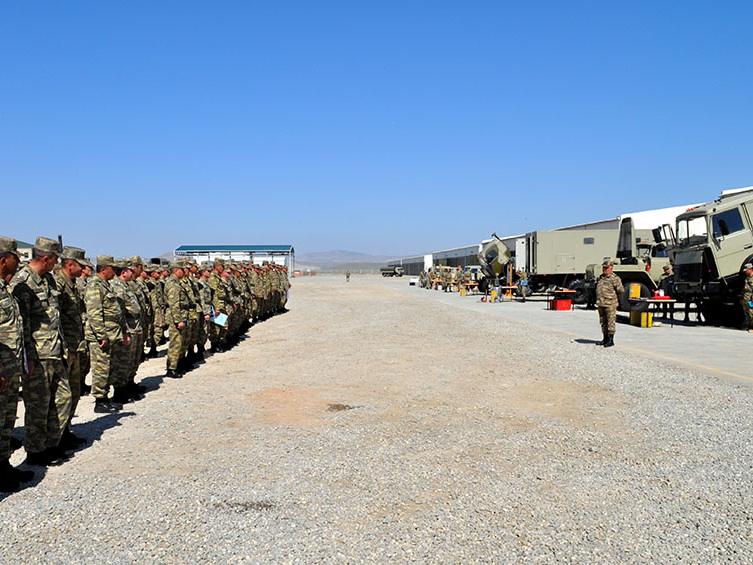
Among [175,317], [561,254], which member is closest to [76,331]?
[175,317]

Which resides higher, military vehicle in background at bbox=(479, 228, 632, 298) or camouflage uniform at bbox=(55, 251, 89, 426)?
military vehicle in background at bbox=(479, 228, 632, 298)

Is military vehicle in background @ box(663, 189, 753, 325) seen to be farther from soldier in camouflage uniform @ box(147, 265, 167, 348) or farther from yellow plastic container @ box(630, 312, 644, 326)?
soldier in camouflage uniform @ box(147, 265, 167, 348)

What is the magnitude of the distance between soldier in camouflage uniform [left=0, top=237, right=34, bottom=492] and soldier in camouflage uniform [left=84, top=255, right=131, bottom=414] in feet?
7.03

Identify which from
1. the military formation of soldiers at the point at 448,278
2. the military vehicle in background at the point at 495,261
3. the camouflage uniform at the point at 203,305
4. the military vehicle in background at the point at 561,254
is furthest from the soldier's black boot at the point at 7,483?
the military formation of soldiers at the point at 448,278

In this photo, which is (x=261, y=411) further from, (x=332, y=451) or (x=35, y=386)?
(x=35, y=386)

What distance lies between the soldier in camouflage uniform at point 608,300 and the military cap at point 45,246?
31.1 ft

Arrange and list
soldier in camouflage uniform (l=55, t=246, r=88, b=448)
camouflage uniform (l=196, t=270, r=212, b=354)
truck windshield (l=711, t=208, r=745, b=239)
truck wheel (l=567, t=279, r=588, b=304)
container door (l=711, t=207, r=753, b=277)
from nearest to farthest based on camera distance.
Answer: soldier in camouflage uniform (l=55, t=246, r=88, b=448) < camouflage uniform (l=196, t=270, r=212, b=354) < container door (l=711, t=207, r=753, b=277) < truck windshield (l=711, t=208, r=745, b=239) < truck wheel (l=567, t=279, r=588, b=304)

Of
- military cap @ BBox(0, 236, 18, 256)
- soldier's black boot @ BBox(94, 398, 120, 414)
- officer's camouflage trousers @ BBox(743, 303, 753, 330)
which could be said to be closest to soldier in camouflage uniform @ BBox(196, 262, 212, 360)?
soldier's black boot @ BBox(94, 398, 120, 414)

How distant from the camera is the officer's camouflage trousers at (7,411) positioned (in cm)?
416

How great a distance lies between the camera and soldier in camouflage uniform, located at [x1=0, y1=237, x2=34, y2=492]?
4121 millimetres

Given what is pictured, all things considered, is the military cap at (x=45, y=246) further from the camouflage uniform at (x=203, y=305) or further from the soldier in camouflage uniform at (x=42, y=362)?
the camouflage uniform at (x=203, y=305)

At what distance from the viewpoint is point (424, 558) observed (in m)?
3.25

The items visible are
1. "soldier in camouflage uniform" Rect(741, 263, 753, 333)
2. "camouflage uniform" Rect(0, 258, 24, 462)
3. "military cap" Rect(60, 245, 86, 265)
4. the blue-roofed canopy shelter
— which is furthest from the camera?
the blue-roofed canopy shelter

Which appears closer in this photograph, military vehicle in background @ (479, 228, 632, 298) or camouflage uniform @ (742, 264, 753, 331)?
camouflage uniform @ (742, 264, 753, 331)
